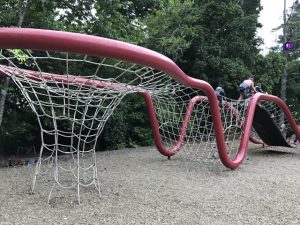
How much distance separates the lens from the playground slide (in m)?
9.22

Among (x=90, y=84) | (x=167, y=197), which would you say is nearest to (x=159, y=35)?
(x=90, y=84)

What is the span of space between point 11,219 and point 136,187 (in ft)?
6.86

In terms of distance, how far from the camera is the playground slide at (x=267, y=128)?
9.22 metres

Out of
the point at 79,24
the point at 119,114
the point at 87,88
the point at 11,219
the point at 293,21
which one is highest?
the point at 293,21

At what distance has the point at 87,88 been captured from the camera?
5.31 m

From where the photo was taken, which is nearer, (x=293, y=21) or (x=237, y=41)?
(x=237, y=41)

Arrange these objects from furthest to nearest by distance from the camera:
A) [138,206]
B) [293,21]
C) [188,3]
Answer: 1. [293,21]
2. [188,3]
3. [138,206]

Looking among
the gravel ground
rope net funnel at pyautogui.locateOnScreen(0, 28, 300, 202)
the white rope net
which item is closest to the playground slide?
rope net funnel at pyautogui.locateOnScreen(0, 28, 300, 202)

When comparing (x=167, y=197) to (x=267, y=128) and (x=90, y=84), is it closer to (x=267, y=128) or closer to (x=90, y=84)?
(x=90, y=84)

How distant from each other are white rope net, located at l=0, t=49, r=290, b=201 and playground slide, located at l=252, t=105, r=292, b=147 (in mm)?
558

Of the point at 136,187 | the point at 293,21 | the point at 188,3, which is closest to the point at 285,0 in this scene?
the point at 293,21

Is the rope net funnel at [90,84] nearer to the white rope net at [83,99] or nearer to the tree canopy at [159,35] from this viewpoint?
the white rope net at [83,99]

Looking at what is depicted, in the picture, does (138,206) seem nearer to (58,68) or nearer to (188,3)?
(58,68)

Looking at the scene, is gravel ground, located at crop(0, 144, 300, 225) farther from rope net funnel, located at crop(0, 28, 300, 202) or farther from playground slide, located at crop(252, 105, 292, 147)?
playground slide, located at crop(252, 105, 292, 147)
